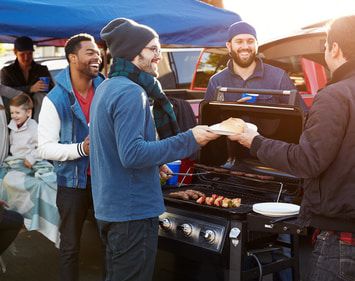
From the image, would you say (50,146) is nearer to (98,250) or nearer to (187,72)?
(98,250)

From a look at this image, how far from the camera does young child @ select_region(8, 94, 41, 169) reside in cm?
498

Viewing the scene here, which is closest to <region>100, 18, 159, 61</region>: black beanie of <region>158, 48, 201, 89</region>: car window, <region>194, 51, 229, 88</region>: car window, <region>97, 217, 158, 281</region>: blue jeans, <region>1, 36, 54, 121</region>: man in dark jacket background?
<region>97, 217, 158, 281</region>: blue jeans

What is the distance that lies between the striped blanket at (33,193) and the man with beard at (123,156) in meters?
1.70

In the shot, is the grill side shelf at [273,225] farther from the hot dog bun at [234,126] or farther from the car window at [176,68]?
the car window at [176,68]

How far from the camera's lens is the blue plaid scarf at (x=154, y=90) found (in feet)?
8.83

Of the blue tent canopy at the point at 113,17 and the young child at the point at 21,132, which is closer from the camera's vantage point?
the young child at the point at 21,132

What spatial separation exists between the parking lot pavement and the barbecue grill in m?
1.43

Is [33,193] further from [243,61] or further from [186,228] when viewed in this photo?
[243,61]

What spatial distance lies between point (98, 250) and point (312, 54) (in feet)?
8.95

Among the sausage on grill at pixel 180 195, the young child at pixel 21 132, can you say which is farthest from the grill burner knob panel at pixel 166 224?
the young child at pixel 21 132

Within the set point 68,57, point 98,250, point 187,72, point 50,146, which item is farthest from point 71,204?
point 187,72

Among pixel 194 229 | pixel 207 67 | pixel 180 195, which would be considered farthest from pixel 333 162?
pixel 207 67

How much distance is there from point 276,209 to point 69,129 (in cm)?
146

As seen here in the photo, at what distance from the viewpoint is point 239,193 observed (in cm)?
360
